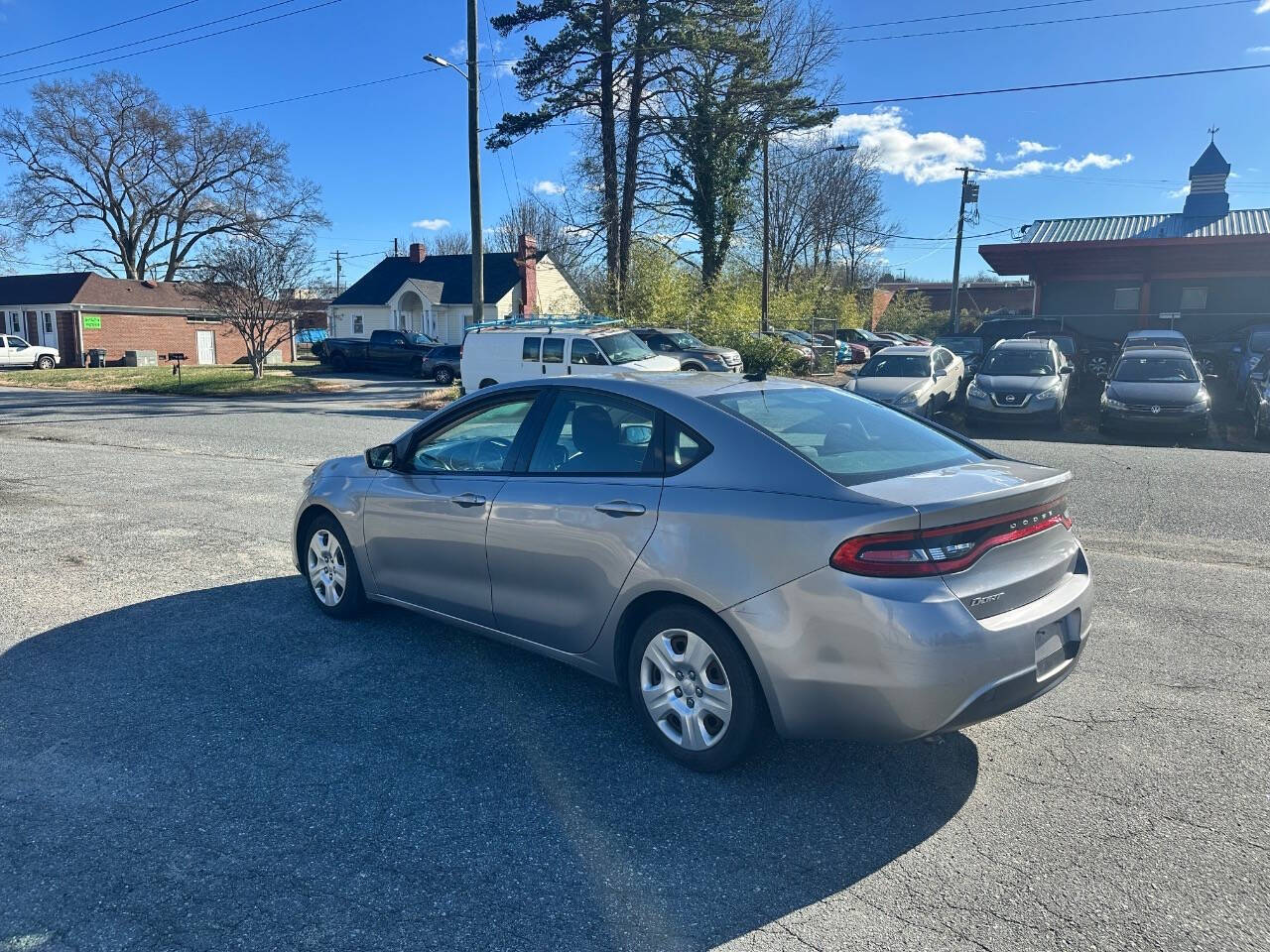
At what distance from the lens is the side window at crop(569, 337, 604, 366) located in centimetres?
1798

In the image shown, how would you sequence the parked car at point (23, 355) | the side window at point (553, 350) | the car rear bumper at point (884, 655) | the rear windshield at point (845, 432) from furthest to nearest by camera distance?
the parked car at point (23, 355) → the side window at point (553, 350) → the rear windshield at point (845, 432) → the car rear bumper at point (884, 655)

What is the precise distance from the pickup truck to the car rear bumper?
33047 mm

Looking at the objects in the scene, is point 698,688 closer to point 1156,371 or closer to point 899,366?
point 899,366

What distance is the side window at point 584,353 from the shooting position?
1798cm

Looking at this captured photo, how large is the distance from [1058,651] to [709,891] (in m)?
1.63

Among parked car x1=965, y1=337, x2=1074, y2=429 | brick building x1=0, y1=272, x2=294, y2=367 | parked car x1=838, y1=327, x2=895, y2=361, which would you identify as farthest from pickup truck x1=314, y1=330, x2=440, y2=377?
parked car x1=965, y1=337, x2=1074, y2=429

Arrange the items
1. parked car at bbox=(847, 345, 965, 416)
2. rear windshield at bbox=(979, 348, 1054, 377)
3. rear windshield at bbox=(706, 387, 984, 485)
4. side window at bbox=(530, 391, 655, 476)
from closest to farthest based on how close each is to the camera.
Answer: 1. rear windshield at bbox=(706, 387, 984, 485)
2. side window at bbox=(530, 391, 655, 476)
3. parked car at bbox=(847, 345, 965, 416)
4. rear windshield at bbox=(979, 348, 1054, 377)

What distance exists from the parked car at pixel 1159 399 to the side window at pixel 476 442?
12.9 meters

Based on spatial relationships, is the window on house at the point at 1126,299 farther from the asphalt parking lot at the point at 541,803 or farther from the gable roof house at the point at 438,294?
the asphalt parking lot at the point at 541,803

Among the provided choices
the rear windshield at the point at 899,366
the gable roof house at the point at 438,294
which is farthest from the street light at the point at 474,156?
the gable roof house at the point at 438,294

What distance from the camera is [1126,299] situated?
30500 millimetres

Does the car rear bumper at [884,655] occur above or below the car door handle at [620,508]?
below

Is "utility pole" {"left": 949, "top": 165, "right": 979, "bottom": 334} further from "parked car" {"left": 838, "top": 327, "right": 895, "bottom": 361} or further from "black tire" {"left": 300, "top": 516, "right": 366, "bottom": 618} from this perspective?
"black tire" {"left": 300, "top": 516, "right": 366, "bottom": 618}

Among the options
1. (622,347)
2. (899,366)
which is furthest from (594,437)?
(622,347)
